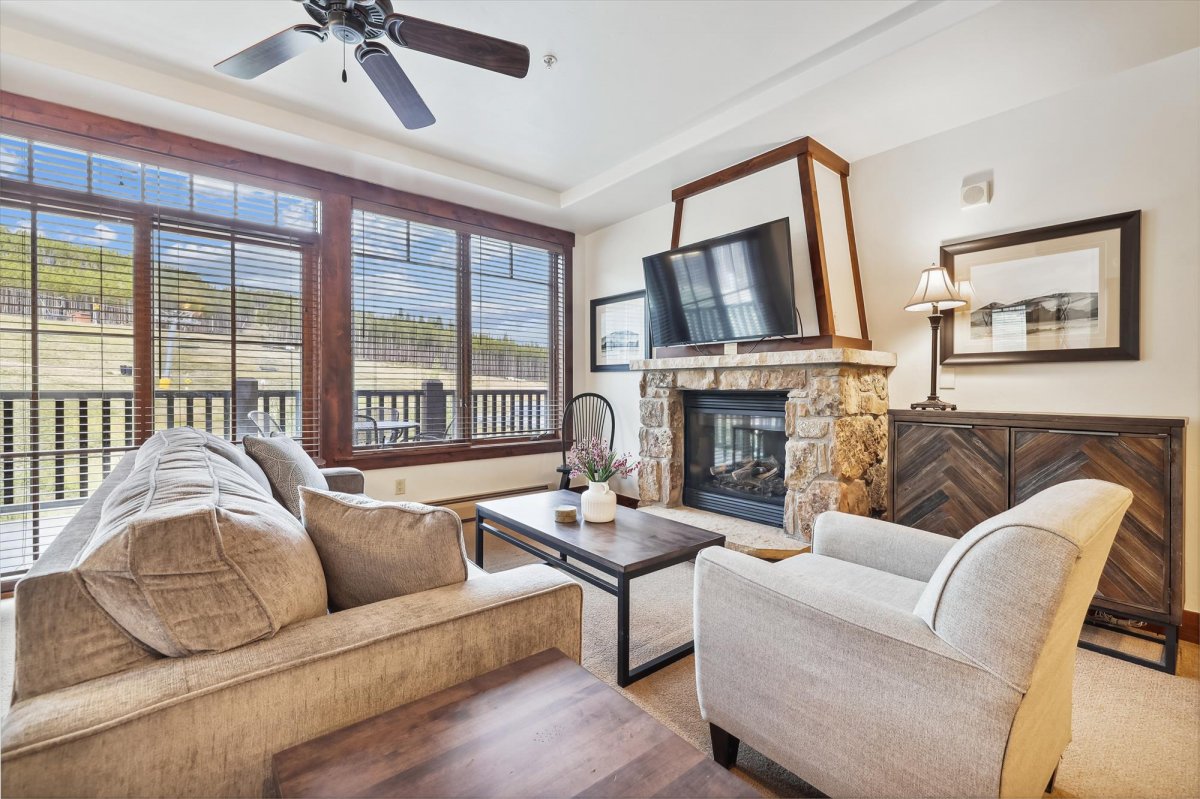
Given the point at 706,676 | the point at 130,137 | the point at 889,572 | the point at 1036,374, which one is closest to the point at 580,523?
the point at 706,676

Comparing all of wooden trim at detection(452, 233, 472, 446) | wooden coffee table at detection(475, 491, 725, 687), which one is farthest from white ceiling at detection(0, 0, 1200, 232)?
wooden coffee table at detection(475, 491, 725, 687)

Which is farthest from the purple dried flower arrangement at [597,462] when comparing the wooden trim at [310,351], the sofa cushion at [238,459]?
the wooden trim at [310,351]

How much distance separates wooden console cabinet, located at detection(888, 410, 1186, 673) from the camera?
206cm

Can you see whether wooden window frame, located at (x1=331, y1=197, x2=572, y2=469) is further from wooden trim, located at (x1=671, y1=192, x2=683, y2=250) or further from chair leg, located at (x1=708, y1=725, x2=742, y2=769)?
chair leg, located at (x1=708, y1=725, x2=742, y2=769)

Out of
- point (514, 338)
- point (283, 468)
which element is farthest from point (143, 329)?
point (514, 338)

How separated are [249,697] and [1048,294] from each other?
3.50m

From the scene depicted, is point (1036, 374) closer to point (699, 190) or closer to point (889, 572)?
point (889, 572)

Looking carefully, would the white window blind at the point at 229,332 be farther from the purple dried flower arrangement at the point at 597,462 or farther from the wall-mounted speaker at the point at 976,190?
the wall-mounted speaker at the point at 976,190

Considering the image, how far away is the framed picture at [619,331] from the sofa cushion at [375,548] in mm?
3392

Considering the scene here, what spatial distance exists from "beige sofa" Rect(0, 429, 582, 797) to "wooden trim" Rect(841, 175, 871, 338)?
3.07 meters

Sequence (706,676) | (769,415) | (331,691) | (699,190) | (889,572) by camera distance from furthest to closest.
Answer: (699,190), (769,415), (889,572), (706,676), (331,691)

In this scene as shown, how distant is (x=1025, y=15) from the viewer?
6.91 feet

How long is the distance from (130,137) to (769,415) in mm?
4090

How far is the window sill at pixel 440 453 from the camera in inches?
151
